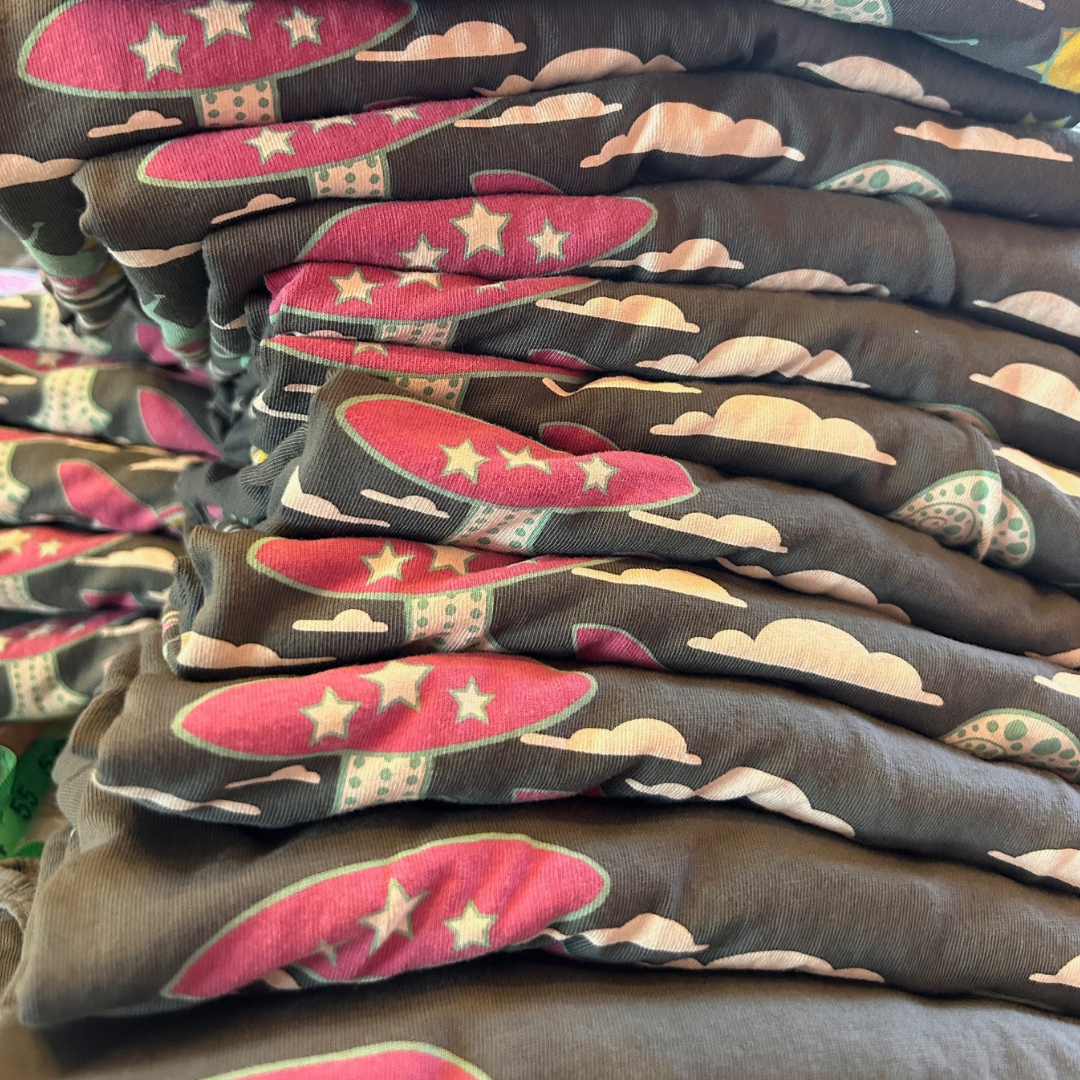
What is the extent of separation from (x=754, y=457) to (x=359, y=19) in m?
0.27

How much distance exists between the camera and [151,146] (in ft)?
1.13

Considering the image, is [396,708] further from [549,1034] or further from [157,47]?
[157,47]

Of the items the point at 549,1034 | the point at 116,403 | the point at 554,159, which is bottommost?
the point at 549,1034

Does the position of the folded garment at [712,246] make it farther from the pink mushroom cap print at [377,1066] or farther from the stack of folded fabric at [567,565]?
the pink mushroom cap print at [377,1066]

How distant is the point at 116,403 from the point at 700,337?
16.6 inches

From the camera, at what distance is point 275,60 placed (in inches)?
13.6

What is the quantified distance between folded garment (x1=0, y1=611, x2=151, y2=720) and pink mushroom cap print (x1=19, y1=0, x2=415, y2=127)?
0.34 m

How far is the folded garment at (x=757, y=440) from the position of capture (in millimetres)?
348

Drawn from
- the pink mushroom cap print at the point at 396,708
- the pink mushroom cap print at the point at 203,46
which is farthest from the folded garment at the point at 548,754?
the pink mushroom cap print at the point at 203,46

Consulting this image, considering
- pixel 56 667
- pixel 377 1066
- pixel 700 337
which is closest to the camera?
pixel 377 1066

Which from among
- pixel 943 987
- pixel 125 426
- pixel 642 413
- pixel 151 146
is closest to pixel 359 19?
pixel 151 146

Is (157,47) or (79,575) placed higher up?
(157,47)

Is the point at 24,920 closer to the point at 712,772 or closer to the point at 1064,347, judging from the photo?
the point at 712,772

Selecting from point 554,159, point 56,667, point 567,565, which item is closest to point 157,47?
point 554,159
